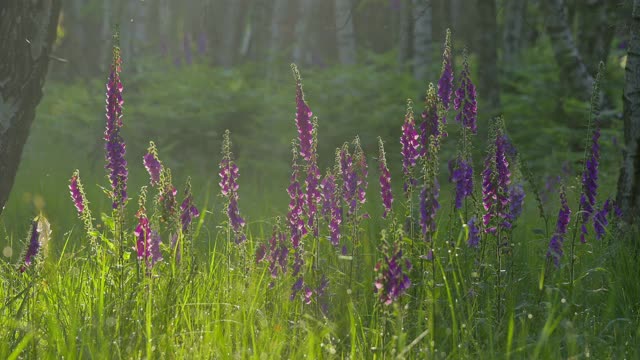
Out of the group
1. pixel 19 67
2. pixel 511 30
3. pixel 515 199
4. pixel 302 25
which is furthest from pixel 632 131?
pixel 302 25

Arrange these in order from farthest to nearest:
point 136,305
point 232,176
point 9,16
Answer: point 9,16 < point 232,176 < point 136,305

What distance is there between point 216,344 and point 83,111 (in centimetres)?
1157

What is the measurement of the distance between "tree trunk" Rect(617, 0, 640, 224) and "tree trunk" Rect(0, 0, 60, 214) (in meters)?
3.99

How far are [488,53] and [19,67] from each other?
366 inches

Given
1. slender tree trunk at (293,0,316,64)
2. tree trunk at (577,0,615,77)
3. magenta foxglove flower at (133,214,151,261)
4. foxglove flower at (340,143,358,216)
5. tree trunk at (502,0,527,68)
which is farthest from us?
slender tree trunk at (293,0,316,64)

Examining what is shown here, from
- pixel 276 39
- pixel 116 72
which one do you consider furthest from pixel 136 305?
pixel 276 39

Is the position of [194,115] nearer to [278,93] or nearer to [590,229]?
[278,93]

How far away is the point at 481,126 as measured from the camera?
12734 millimetres

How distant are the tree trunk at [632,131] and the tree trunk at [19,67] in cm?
399

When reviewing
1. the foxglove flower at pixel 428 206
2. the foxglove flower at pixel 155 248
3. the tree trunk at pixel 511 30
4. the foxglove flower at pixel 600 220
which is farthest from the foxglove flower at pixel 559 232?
the tree trunk at pixel 511 30

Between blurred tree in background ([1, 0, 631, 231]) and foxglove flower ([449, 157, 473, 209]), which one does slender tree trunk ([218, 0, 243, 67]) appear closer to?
blurred tree in background ([1, 0, 631, 231])

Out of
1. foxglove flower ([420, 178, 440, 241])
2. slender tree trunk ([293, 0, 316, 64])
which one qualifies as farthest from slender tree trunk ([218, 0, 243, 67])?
foxglove flower ([420, 178, 440, 241])

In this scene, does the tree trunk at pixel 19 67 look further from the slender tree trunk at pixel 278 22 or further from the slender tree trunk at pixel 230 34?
the slender tree trunk at pixel 278 22

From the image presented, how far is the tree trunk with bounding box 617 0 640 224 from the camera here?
20.2 ft
